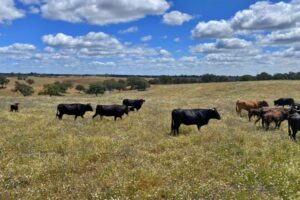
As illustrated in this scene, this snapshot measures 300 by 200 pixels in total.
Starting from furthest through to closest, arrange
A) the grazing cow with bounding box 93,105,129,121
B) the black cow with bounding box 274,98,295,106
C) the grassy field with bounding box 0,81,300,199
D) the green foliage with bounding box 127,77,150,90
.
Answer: the green foliage with bounding box 127,77,150,90, the black cow with bounding box 274,98,295,106, the grazing cow with bounding box 93,105,129,121, the grassy field with bounding box 0,81,300,199

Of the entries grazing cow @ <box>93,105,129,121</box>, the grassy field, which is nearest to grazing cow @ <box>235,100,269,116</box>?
grazing cow @ <box>93,105,129,121</box>

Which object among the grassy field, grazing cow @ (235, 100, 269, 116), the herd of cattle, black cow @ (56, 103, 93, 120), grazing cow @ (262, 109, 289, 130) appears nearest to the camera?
the grassy field

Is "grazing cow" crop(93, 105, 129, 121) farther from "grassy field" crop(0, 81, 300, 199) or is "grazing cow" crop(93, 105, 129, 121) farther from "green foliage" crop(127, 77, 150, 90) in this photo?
"green foliage" crop(127, 77, 150, 90)

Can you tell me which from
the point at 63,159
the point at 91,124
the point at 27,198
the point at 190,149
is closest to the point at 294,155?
the point at 190,149

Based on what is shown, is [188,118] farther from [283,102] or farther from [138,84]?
[138,84]

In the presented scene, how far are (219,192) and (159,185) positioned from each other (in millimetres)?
1549

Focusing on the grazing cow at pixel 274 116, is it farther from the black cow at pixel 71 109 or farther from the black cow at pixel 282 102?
the black cow at pixel 282 102

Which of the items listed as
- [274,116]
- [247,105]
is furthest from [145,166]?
[247,105]

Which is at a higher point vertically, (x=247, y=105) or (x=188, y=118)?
(x=188, y=118)

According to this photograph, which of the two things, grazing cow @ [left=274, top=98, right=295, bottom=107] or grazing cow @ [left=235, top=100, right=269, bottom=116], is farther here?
grazing cow @ [left=274, top=98, right=295, bottom=107]

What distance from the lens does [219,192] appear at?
8.69 meters

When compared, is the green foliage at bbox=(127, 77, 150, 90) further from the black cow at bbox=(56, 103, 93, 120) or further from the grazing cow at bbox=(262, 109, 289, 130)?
the grazing cow at bbox=(262, 109, 289, 130)

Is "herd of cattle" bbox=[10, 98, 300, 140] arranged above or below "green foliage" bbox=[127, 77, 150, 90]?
above

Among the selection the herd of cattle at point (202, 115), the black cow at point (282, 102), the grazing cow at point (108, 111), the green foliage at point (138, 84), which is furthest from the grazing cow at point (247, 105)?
the green foliage at point (138, 84)
